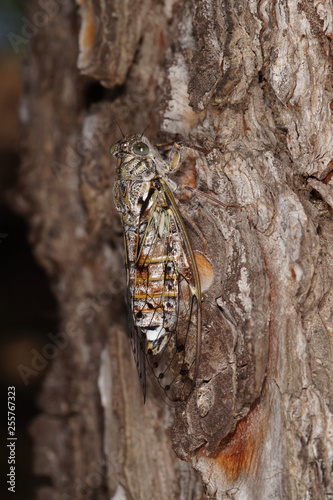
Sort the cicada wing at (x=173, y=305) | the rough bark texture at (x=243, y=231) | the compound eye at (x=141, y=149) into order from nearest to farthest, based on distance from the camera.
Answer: the rough bark texture at (x=243, y=231) → the cicada wing at (x=173, y=305) → the compound eye at (x=141, y=149)

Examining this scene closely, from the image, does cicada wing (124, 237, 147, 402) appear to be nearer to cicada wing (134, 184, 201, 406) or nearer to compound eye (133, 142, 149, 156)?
cicada wing (134, 184, 201, 406)

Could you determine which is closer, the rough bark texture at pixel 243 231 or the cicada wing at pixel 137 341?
the rough bark texture at pixel 243 231

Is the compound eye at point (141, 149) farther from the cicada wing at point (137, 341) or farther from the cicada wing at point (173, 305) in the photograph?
the cicada wing at point (137, 341)

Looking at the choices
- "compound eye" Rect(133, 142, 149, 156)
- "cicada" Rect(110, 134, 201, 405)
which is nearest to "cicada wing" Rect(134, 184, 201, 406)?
"cicada" Rect(110, 134, 201, 405)

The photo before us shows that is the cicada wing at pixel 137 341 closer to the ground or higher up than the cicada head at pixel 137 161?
closer to the ground

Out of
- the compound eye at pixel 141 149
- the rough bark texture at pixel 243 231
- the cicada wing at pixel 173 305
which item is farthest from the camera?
the compound eye at pixel 141 149

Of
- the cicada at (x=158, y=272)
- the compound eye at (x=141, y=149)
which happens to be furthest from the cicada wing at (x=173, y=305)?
the compound eye at (x=141, y=149)

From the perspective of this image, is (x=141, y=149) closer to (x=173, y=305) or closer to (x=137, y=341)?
(x=173, y=305)
